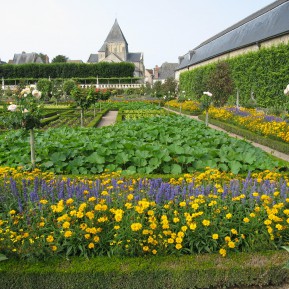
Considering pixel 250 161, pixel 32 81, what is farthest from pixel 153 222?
pixel 32 81

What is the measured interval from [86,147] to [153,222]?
306cm

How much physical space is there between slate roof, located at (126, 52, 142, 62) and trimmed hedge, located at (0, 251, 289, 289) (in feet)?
Answer: 274

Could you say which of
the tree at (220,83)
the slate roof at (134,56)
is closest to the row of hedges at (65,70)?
the tree at (220,83)

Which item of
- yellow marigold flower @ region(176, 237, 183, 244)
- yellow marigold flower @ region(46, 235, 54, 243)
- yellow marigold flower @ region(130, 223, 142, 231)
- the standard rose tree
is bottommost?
yellow marigold flower @ region(176, 237, 183, 244)

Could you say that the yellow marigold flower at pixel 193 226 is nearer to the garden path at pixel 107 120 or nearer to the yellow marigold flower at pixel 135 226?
the yellow marigold flower at pixel 135 226

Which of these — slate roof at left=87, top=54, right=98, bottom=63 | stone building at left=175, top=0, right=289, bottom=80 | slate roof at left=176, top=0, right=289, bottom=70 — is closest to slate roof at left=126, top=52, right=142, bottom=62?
slate roof at left=87, top=54, right=98, bottom=63

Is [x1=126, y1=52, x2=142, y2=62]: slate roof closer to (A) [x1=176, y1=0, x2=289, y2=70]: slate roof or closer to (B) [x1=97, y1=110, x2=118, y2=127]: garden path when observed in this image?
(A) [x1=176, y1=0, x2=289, y2=70]: slate roof

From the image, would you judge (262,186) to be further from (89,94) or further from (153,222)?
(89,94)

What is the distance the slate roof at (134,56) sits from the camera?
83.8 metres

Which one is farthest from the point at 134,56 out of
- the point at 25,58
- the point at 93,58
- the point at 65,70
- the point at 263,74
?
the point at 263,74

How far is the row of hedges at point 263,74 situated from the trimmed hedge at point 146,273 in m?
15.8

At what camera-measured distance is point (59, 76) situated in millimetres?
50625

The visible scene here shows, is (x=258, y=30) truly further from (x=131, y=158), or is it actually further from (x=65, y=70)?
(x=65, y=70)

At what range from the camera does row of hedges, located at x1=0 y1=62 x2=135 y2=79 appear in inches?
1937
